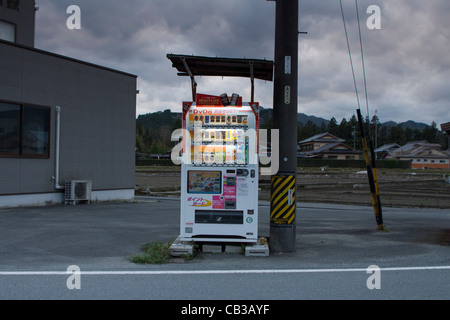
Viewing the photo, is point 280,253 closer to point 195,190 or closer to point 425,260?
point 195,190

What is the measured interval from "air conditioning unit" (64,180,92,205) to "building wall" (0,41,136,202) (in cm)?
41

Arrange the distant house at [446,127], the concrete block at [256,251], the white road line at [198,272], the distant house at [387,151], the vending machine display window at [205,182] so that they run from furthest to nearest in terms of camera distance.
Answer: the distant house at [387,151], the distant house at [446,127], the vending machine display window at [205,182], the concrete block at [256,251], the white road line at [198,272]

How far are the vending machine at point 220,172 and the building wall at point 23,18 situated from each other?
45.2 ft

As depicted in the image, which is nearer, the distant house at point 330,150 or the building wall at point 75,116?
the building wall at point 75,116

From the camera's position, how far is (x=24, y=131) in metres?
14.1

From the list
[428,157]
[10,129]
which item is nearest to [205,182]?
[10,129]

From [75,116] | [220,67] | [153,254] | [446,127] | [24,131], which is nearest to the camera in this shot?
[153,254]

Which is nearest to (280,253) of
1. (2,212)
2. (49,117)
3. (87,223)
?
(87,223)

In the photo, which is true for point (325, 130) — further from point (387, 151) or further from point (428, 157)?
point (428, 157)

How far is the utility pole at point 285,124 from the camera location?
8.05 metres

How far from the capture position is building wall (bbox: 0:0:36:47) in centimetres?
1773

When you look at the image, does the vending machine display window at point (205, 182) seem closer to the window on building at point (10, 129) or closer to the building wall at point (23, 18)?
the window on building at point (10, 129)

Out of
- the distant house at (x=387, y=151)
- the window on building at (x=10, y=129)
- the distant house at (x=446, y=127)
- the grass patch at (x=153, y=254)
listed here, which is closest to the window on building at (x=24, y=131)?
the window on building at (x=10, y=129)

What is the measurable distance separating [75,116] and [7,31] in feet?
18.0
